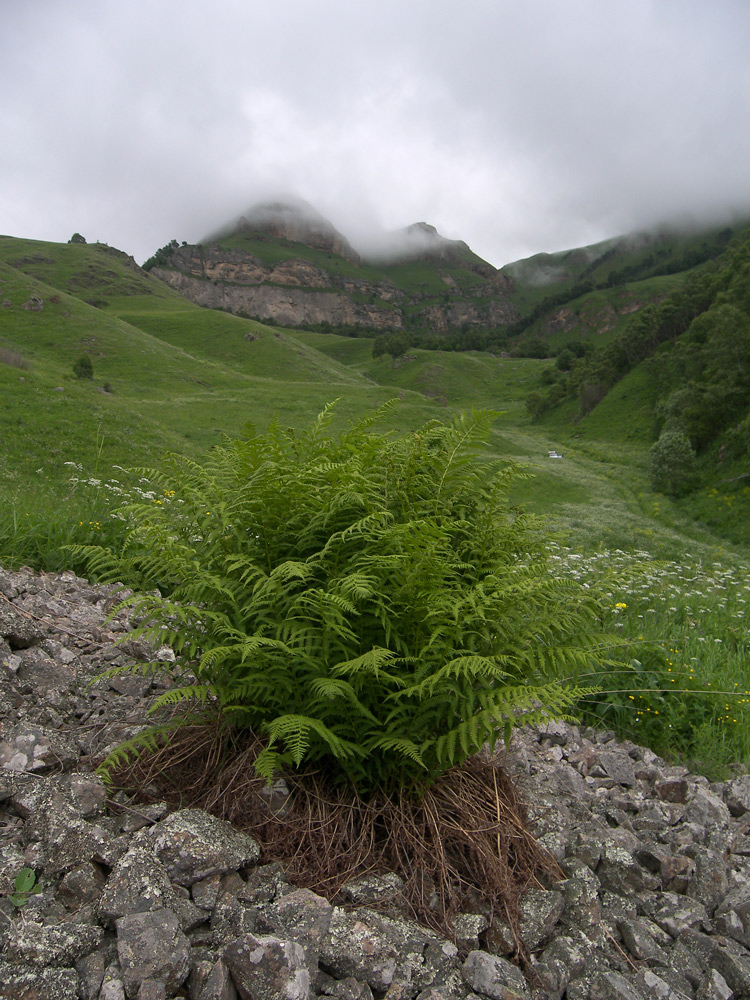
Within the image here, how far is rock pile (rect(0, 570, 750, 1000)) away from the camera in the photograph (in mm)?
2154

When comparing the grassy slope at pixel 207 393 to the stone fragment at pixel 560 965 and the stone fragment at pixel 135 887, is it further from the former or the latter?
the stone fragment at pixel 135 887

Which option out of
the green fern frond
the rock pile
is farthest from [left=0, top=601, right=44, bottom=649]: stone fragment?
the green fern frond

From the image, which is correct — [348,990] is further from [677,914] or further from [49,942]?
[677,914]

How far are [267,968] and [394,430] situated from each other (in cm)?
324

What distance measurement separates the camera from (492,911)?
2.80 metres

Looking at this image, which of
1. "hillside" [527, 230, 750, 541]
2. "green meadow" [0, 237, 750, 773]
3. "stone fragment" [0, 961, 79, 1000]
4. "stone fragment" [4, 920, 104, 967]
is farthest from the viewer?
"hillside" [527, 230, 750, 541]

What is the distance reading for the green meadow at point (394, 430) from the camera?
19.3 ft

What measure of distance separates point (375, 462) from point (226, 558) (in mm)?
1207

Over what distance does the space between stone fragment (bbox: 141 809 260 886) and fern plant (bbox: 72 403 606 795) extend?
38 centimetres

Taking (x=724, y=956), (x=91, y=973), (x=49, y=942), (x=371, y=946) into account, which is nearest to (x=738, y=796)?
(x=724, y=956)

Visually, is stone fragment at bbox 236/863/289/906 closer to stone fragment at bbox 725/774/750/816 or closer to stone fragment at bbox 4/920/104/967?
stone fragment at bbox 4/920/104/967

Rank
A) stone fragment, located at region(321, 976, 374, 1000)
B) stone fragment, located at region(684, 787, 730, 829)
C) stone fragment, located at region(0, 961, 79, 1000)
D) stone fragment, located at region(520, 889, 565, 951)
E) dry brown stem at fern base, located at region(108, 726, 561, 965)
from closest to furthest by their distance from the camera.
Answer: stone fragment, located at region(0, 961, 79, 1000)
stone fragment, located at region(321, 976, 374, 1000)
stone fragment, located at region(520, 889, 565, 951)
dry brown stem at fern base, located at region(108, 726, 561, 965)
stone fragment, located at region(684, 787, 730, 829)

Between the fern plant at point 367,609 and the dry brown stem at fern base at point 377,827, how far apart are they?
149mm

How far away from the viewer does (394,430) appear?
172 inches
